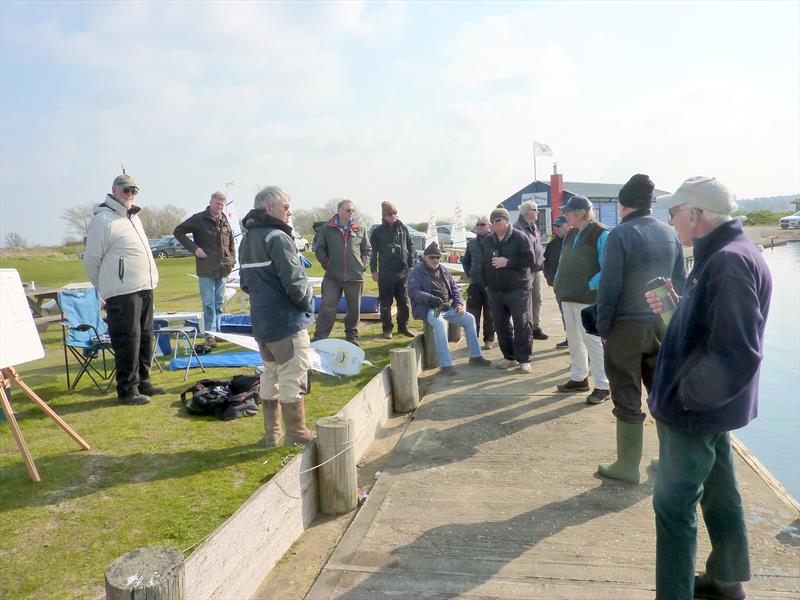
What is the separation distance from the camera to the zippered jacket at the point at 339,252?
7.81 meters

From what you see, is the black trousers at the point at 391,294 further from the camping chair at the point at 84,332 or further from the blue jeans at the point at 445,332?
the camping chair at the point at 84,332

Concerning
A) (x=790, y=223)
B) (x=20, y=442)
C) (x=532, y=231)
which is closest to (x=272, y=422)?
(x=20, y=442)

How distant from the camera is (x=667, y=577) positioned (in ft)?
7.52

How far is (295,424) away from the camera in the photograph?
4.23 metres

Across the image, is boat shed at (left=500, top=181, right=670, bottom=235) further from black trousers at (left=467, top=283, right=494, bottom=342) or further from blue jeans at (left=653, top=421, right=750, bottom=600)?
blue jeans at (left=653, top=421, right=750, bottom=600)

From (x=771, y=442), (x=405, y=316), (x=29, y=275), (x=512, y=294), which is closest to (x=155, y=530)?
(x=512, y=294)

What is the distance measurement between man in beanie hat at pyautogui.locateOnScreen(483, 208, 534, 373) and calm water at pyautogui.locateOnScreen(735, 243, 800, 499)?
10.7 feet

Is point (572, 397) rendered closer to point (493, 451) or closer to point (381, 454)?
point (493, 451)

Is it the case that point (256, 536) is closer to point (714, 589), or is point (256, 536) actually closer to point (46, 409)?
point (714, 589)

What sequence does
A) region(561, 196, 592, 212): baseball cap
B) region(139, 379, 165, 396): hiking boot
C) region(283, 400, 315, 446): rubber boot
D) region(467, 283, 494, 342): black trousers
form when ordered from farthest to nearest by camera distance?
1. region(467, 283, 494, 342): black trousers
2. region(139, 379, 165, 396): hiking boot
3. region(561, 196, 592, 212): baseball cap
4. region(283, 400, 315, 446): rubber boot

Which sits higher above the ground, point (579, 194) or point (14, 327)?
point (579, 194)

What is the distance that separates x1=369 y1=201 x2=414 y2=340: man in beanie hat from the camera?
8500 mm

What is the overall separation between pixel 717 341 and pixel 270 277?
2.94m

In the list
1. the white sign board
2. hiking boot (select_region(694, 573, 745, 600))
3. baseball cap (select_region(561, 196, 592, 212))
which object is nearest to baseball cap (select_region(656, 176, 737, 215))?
hiking boot (select_region(694, 573, 745, 600))
